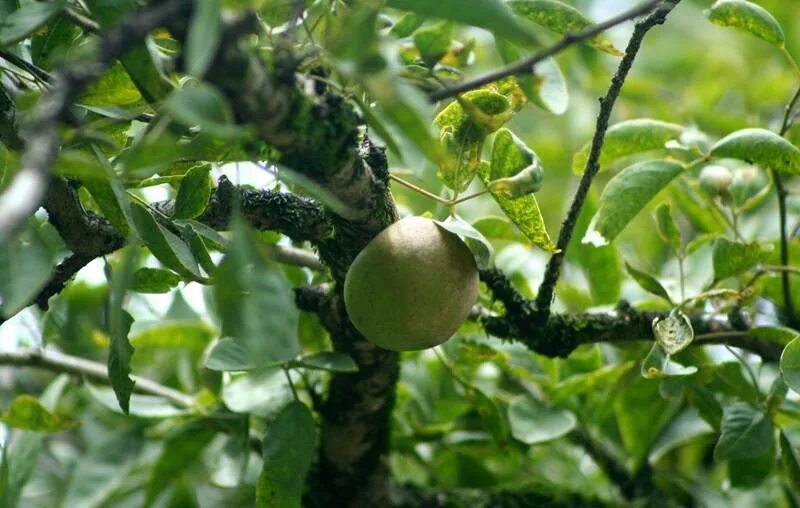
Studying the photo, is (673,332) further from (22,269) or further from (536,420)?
(22,269)

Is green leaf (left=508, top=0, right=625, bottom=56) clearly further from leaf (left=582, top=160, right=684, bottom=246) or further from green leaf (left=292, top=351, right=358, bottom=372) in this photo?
green leaf (left=292, top=351, right=358, bottom=372)

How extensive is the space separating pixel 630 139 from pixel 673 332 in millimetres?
202

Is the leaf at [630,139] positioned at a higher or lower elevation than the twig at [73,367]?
higher

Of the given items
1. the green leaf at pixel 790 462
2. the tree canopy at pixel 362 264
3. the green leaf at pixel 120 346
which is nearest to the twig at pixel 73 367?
the tree canopy at pixel 362 264

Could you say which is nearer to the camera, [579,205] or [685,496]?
[579,205]

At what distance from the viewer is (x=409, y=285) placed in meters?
0.71

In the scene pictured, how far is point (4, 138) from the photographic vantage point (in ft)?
2.39

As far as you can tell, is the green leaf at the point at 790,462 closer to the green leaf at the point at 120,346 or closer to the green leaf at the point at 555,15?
the green leaf at the point at 555,15

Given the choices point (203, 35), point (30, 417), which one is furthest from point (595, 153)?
point (30, 417)

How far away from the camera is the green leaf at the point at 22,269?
1.85ft

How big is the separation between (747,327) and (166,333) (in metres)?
0.64

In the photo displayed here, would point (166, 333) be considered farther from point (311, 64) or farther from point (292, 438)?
point (311, 64)

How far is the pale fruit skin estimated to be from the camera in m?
0.71

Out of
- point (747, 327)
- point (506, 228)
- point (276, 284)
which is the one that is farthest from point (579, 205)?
point (276, 284)
